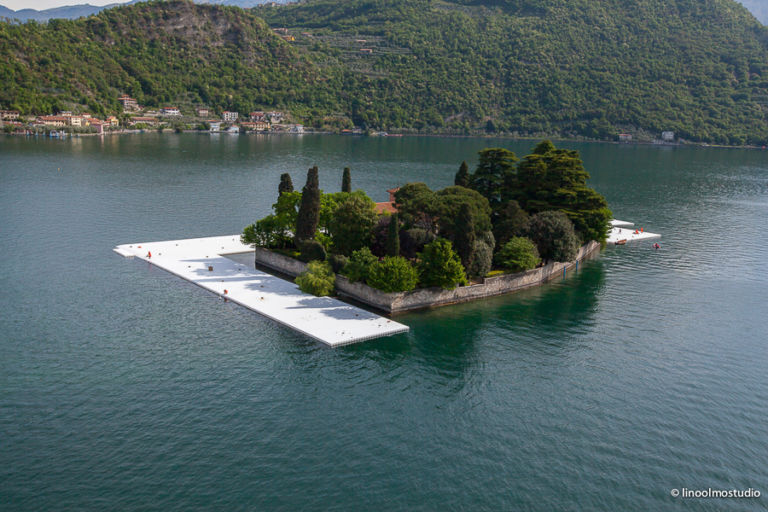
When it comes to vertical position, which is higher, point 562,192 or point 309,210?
point 562,192

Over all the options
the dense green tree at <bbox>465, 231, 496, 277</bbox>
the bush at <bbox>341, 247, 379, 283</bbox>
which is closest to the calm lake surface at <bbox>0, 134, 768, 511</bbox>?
the dense green tree at <bbox>465, 231, 496, 277</bbox>

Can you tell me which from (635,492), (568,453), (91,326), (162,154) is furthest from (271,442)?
(162,154)

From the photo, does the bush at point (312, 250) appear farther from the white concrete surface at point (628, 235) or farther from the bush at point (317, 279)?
the white concrete surface at point (628, 235)

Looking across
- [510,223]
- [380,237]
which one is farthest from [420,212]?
[510,223]

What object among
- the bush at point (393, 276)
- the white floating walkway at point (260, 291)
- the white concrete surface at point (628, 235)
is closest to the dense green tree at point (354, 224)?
the bush at point (393, 276)

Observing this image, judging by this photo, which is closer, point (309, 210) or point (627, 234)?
point (309, 210)

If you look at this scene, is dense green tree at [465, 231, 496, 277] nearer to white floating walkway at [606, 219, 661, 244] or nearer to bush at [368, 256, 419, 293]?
bush at [368, 256, 419, 293]

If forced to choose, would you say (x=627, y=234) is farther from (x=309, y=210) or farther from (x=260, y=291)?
(x=260, y=291)
